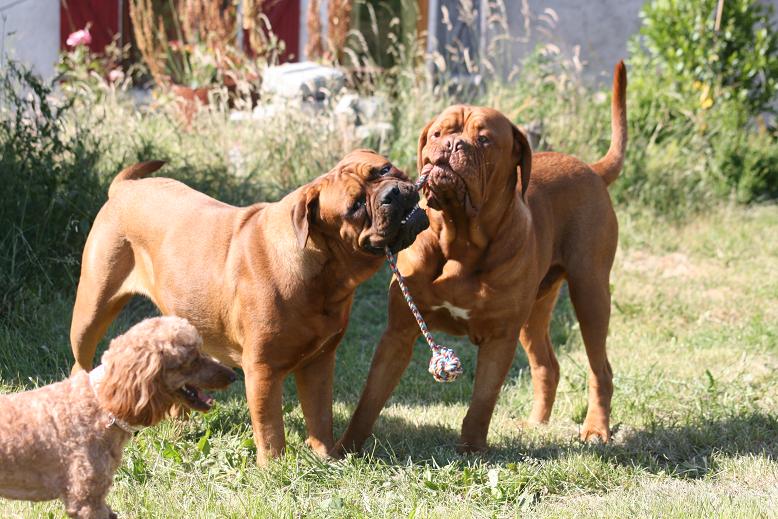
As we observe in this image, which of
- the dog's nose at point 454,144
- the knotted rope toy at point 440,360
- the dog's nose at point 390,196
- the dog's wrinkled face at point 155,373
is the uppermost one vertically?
the dog's nose at point 454,144

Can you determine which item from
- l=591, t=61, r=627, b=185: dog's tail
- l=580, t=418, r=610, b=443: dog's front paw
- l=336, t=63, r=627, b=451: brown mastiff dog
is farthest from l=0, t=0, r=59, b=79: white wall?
l=580, t=418, r=610, b=443: dog's front paw

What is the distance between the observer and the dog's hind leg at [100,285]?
4852 millimetres

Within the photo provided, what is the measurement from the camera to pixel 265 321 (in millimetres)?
4242

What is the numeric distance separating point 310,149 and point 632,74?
4597 millimetres

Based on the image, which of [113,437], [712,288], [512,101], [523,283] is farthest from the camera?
[512,101]

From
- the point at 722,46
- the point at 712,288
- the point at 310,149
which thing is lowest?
the point at 712,288

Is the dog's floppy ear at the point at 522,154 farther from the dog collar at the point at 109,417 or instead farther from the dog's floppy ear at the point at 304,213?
the dog collar at the point at 109,417

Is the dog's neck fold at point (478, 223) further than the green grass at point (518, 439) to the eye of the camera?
Yes

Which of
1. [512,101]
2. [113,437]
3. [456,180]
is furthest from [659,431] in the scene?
[512,101]

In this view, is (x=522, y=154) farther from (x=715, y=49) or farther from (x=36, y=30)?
(x=36, y=30)

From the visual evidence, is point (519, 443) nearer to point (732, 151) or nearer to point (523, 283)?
point (523, 283)

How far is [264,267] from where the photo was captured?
4324mm

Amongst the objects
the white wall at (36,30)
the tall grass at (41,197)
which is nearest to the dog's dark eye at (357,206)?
the tall grass at (41,197)

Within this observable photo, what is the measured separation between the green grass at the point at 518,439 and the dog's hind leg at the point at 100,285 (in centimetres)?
61
